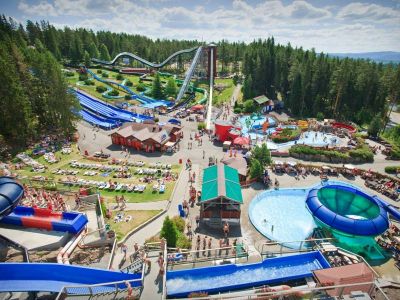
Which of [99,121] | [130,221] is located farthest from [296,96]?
[130,221]

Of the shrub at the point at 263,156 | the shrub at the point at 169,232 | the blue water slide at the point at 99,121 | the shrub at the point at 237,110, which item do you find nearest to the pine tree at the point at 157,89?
the blue water slide at the point at 99,121

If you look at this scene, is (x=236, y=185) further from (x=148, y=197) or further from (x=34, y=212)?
(x=34, y=212)

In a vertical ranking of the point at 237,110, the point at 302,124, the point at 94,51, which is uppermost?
the point at 94,51

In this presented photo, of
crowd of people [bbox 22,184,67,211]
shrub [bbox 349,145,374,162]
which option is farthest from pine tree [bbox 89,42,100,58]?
shrub [bbox 349,145,374,162]

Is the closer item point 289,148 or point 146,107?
point 289,148

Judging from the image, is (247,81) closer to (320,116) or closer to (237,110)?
(237,110)

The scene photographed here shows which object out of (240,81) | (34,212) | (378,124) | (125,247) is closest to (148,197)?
(125,247)
